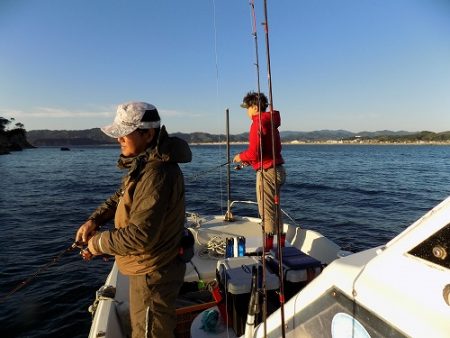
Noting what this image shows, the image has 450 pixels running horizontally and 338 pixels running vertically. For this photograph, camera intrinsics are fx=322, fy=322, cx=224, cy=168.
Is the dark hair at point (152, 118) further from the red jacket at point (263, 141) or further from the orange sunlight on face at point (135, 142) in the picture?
the red jacket at point (263, 141)

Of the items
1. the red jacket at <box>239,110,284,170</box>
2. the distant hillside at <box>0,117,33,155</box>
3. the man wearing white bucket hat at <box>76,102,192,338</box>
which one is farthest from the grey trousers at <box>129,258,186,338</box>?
the distant hillside at <box>0,117,33,155</box>

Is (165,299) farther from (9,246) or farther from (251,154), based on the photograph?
(9,246)

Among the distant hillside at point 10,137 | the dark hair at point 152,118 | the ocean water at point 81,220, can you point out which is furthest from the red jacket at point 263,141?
the distant hillside at point 10,137

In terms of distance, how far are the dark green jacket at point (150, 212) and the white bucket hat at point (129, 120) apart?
6.0 inches

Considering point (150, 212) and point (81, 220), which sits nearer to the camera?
point (150, 212)

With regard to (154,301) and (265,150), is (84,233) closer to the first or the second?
(154,301)

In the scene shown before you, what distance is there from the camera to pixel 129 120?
2.45 meters

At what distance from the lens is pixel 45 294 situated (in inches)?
320

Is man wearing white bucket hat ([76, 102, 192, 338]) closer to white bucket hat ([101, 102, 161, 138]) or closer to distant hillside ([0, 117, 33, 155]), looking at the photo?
white bucket hat ([101, 102, 161, 138])

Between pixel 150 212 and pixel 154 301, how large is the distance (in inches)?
31.9

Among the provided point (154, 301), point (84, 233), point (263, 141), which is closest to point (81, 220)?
point (263, 141)

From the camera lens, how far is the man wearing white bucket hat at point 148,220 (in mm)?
2295

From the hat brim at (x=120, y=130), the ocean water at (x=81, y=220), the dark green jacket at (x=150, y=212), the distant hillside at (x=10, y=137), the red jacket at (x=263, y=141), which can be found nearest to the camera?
the dark green jacket at (x=150, y=212)

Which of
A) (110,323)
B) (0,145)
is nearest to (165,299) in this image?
(110,323)
